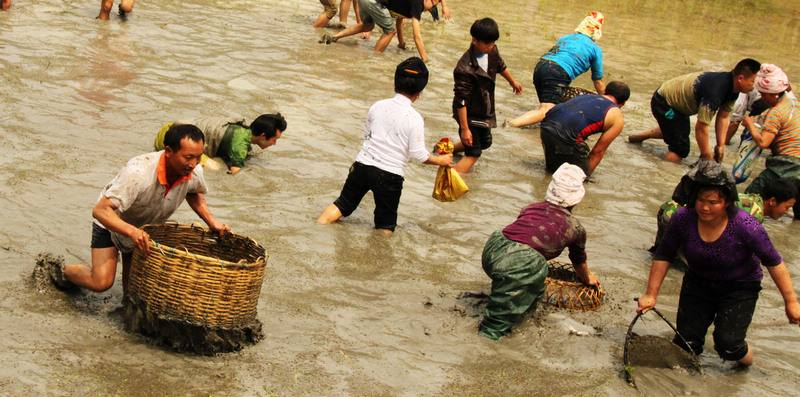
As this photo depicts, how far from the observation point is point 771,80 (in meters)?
9.02

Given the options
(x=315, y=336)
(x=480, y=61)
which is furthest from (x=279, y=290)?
(x=480, y=61)

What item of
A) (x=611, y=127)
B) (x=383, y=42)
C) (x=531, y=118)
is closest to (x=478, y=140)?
(x=611, y=127)

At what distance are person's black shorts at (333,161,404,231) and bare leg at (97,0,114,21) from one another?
6.94 metres

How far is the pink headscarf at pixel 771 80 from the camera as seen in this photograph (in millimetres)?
9016

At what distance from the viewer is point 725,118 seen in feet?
32.3

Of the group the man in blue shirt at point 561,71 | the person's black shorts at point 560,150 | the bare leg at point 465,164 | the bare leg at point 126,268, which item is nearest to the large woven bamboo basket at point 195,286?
the bare leg at point 126,268

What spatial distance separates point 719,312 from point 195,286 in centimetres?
307

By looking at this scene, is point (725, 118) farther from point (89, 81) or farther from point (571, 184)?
point (89, 81)

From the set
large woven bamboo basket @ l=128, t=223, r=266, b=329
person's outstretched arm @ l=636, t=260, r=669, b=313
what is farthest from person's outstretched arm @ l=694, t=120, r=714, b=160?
large woven bamboo basket @ l=128, t=223, r=266, b=329

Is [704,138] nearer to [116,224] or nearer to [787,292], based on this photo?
[787,292]

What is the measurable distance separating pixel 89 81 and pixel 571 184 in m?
6.12

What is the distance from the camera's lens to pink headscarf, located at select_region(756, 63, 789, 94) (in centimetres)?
902

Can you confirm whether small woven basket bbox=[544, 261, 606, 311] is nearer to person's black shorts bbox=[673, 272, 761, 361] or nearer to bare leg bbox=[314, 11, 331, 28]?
person's black shorts bbox=[673, 272, 761, 361]

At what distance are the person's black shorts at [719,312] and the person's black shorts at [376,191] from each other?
2.32m
